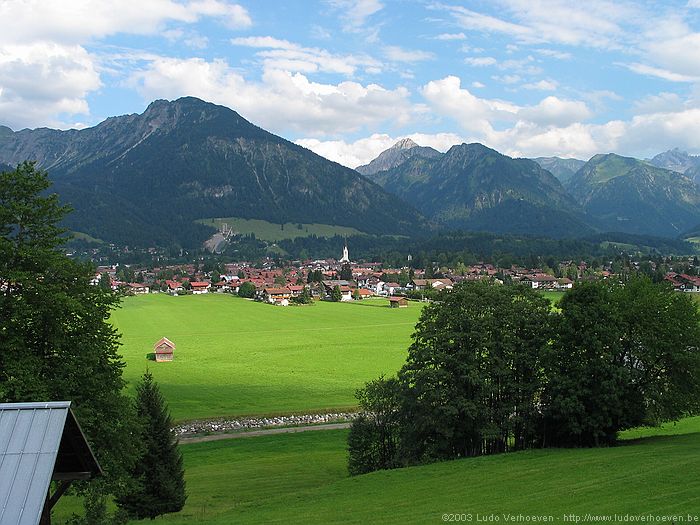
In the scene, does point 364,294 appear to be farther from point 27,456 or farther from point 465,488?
point 27,456

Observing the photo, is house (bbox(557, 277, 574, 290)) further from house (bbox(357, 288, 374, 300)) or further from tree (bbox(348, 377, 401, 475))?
tree (bbox(348, 377, 401, 475))

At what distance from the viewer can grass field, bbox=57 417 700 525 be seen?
18.4 m

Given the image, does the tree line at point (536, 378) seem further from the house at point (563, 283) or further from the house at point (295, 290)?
the house at point (563, 283)

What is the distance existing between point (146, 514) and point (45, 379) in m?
8.84

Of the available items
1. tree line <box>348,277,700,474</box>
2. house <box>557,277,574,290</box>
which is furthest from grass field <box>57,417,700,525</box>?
house <box>557,277,574,290</box>

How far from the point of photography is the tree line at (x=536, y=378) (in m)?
32.7

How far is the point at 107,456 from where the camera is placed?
878 inches

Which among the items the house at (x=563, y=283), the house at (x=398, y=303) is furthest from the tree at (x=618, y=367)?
the house at (x=563, y=283)

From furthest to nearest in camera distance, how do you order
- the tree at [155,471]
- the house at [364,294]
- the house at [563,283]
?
the house at [563,283] → the house at [364,294] → the tree at [155,471]

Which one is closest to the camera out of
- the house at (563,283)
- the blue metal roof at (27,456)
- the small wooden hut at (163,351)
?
the blue metal roof at (27,456)

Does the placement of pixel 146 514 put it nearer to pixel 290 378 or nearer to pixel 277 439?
pixel 277 439

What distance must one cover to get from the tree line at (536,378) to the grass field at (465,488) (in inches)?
94.3

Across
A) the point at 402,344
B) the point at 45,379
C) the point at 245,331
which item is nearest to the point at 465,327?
the point at 45,379

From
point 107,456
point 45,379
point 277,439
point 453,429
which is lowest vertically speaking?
point 277,439
